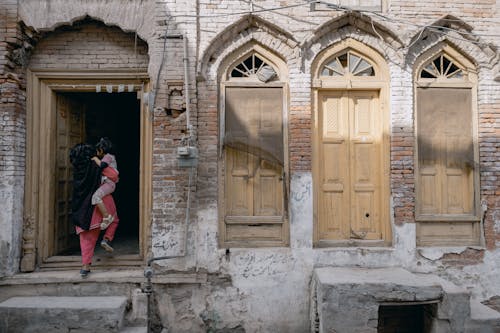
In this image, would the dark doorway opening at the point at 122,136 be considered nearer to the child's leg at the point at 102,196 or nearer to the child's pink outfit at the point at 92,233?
the child's pink outfit at the point at 92,233

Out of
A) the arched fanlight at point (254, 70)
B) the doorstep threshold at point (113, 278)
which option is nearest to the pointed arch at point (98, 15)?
the arched fanlight at point (254, 70)

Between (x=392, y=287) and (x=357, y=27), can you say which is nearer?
(x=392, y=287)

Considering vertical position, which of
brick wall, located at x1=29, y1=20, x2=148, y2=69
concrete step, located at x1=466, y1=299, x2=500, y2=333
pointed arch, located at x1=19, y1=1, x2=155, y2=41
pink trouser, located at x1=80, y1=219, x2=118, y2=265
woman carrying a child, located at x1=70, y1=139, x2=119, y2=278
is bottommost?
concrete step, located at x1=466, y1=299, x2=500, y2=333

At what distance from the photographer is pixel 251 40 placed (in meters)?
6.09

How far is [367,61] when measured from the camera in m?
6.26

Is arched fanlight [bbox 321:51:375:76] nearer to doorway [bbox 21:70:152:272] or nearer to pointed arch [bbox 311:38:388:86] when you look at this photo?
pointed arch [bbox 311:38:388:86]

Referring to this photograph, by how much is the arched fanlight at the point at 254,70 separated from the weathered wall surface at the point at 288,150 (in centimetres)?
27

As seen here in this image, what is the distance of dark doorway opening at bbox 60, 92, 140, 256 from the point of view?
764cm

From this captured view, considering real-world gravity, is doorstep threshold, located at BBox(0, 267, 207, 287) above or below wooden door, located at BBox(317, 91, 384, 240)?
below

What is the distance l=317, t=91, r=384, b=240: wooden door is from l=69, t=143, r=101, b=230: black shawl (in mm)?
3468

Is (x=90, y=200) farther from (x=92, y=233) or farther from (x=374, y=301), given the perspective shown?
(x=374, y=301)

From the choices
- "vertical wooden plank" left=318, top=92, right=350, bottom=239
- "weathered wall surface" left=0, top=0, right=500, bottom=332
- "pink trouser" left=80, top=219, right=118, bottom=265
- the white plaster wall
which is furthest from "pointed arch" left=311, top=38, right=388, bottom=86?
the white plaster wall

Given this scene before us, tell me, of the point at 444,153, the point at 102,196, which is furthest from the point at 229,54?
the point at 444,153

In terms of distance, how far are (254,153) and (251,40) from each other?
176cm
